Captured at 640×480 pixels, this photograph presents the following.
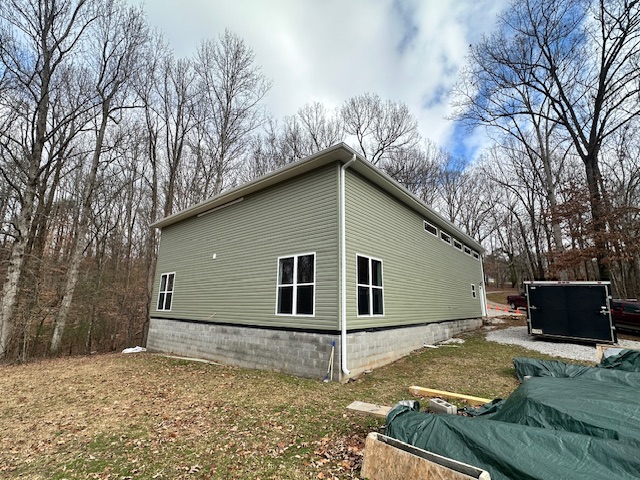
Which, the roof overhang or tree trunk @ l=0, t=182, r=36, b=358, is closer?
the roof overhang

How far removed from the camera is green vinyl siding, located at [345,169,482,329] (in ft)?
23.1

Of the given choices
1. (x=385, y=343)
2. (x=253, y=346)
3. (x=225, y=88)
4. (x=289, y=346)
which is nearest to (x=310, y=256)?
(x=289, y=346)

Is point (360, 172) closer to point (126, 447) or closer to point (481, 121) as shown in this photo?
point (126, 447)

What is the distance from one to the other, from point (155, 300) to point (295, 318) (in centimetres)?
807

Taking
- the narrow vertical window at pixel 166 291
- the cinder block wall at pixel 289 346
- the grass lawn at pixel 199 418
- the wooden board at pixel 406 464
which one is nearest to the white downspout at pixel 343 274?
Answer: the cinder block wall at pixel 289 346

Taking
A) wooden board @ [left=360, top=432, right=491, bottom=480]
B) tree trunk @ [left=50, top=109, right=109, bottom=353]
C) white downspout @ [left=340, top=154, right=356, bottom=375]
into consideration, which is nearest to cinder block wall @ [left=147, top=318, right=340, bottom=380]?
white downspout @ [left=340, top=154, right=356, bottom=375]

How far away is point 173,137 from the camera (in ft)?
52.9

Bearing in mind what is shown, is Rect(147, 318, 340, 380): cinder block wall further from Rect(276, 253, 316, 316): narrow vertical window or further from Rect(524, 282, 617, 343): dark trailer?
Rect(524, 282, 617, 343): dark trailer

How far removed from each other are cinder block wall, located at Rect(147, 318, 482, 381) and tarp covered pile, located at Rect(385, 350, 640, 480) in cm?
353

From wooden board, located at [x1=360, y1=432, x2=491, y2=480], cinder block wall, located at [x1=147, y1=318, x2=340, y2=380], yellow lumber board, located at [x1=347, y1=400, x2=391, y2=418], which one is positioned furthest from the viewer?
cinder block wall, located at [x1=147, y1=318, x2=340, y2=380]

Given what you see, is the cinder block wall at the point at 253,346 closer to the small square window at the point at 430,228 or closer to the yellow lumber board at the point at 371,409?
the yellow lumber board at the point at 371,409

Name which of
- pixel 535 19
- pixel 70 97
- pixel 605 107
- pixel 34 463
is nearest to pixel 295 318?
pixel 34 463

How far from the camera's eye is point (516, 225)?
98.5 ft

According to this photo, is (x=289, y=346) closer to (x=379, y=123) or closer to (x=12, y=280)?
(x=12, y=280)
